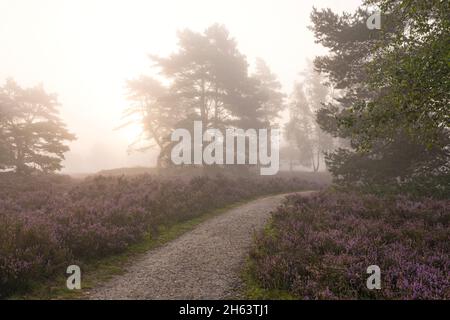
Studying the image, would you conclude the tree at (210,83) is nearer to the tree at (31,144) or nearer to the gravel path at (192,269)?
the tree at (31,144)

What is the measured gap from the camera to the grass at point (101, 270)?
24.7 feet

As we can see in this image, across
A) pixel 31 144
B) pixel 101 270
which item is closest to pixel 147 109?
pixel 31 144

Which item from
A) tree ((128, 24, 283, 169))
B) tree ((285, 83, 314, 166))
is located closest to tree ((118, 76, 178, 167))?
tree ((128, 24, 283, 169))

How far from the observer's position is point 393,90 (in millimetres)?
9344

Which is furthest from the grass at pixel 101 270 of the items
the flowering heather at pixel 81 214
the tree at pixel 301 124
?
the tree at pixel 301 124

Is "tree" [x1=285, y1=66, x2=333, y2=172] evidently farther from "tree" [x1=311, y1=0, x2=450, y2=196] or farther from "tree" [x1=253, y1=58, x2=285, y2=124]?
"tree" [x1=311, y1=0, x2=450, y2=196]

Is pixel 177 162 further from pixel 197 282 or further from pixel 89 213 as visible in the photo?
pixel 197 282

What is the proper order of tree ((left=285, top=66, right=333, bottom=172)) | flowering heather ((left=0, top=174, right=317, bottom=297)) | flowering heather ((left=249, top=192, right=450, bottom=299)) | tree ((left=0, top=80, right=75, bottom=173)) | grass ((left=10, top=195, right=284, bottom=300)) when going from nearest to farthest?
1. flowering heather ((left=249, top=192, right=450, bottom=299))
2. grass ((left=10, top=195, right=284, bottom=300))
3. flowering heather ((left=0, top=174, right=317, bottom=297))
4. tree ((left=0, top=80, right=75, bottom=173))
5. tree ((left=285, top=66, right=333, bottom=172))

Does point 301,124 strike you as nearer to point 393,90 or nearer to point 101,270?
point 393,90

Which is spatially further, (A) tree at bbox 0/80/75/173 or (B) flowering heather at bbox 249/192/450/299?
(A) tree at bbox 0/80/75/173

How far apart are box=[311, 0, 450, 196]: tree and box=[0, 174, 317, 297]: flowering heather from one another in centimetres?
777

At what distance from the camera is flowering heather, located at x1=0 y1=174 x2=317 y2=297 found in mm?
8433

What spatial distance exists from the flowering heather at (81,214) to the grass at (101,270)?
0.85 ft

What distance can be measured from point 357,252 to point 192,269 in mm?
4342
